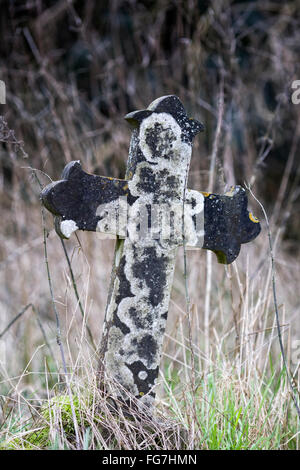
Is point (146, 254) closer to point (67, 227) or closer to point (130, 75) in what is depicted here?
point (67, 227)

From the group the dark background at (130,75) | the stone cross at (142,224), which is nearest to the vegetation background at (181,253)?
the dark background at (130,75)

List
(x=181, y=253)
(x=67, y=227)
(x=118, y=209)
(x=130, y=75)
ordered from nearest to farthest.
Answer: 1. (x=67, y=227)
2. (x=118, y=209)
3. (x=181, y=253)
4. (x=130, y=75)

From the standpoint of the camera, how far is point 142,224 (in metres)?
1.72

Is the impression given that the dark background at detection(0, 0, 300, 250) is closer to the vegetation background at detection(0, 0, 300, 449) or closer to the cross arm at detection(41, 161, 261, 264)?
the vegetation background at detection(0, 0, 300, 449)

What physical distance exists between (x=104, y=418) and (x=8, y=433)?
1.10ft

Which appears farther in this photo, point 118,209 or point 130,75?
point 130,75

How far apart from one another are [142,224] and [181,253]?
6.96 ft

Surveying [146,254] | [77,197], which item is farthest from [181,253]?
[77,197]

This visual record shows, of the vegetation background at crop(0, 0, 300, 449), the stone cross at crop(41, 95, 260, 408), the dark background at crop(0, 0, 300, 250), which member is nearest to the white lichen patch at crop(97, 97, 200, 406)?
the stone cross at crop(41, 95, 260, 408)

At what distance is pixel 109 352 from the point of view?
167 centimetres

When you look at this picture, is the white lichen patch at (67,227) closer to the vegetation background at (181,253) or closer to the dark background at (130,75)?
the vegetation background at (181,253)

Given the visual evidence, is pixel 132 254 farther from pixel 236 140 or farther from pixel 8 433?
pixel 236 140

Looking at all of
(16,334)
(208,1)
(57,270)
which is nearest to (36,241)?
(57,270)

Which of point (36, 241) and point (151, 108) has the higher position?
point (151, 108)
